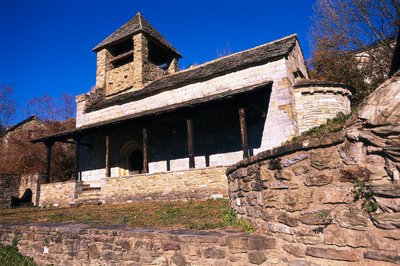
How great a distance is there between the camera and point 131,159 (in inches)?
651

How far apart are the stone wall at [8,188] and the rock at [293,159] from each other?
17.1m

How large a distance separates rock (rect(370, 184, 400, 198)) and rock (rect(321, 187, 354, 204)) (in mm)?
210

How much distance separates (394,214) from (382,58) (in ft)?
58.2

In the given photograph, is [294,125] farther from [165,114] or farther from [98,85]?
[98,85]

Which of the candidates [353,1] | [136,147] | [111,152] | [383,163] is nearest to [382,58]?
[353,1]

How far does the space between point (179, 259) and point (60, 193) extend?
1221 centimetres

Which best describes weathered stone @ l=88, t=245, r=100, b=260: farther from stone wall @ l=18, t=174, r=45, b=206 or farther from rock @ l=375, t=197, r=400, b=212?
stone wall @ l=18, t=174, r=45, b=206

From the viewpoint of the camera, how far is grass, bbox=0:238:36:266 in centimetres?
555

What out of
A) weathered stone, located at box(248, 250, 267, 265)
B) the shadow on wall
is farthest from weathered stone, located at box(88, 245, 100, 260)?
the shadow on wall

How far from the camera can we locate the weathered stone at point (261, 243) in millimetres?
2967

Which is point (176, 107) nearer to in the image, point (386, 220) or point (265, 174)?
point (265, 174)

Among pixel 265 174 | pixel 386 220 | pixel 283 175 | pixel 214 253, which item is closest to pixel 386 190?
pixel 386 220

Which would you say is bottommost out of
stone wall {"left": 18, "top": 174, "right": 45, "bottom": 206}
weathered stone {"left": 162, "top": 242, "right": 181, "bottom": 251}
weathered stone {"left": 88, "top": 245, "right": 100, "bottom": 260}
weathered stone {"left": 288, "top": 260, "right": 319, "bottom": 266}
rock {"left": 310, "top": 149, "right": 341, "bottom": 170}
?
weathered stone {"left": 88, "top": 245, "right": 100, "bottom": 260}

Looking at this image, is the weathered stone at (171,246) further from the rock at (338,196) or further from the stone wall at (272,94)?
the stone wall at (272,94)
